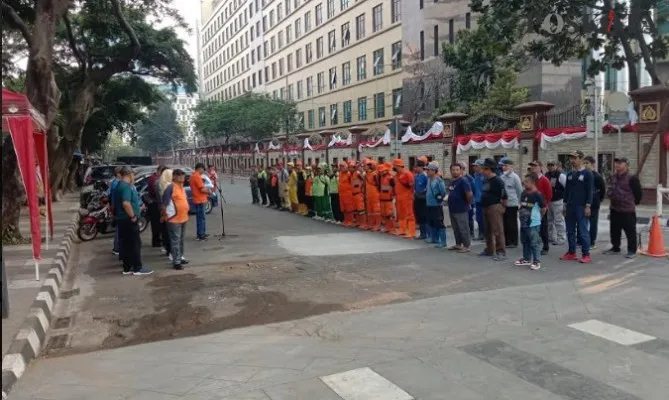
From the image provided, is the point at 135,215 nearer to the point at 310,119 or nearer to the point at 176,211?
the point at 176,211

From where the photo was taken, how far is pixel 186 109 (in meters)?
125

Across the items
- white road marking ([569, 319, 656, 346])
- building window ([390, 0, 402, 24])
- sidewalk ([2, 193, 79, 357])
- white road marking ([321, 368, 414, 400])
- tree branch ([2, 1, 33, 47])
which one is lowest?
white road marking ([569, 319, 656, 346])

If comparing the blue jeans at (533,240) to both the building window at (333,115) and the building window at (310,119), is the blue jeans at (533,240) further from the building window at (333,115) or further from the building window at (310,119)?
the building window at (310,119)

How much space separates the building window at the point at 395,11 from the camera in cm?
3997

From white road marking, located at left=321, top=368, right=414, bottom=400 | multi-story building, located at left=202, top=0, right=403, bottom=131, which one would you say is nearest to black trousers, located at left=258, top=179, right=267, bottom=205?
white road marking, located at left=321, top=368, right=414, bottom=400

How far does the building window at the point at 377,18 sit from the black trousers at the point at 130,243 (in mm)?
36796

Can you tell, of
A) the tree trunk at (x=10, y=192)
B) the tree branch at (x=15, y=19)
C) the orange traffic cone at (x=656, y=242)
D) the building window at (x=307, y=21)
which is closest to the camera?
the orange traffic cone at (x=656, y=242)

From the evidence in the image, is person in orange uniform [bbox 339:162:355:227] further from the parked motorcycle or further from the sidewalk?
the sidewalk

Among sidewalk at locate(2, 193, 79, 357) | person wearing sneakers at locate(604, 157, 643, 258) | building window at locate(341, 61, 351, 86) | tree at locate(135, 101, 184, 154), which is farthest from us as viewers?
tree at locate(135, 101, 184, 154)

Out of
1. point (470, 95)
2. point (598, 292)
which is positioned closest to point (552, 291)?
point (598, 292)

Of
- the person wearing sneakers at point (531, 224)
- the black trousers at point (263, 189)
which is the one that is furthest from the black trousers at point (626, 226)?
the black trousers at point (263, 189)

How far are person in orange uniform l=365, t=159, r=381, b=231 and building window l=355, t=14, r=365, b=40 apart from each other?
3442 centimetres

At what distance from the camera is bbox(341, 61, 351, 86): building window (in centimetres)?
4872

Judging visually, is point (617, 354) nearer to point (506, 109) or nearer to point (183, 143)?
point (506, 109)
